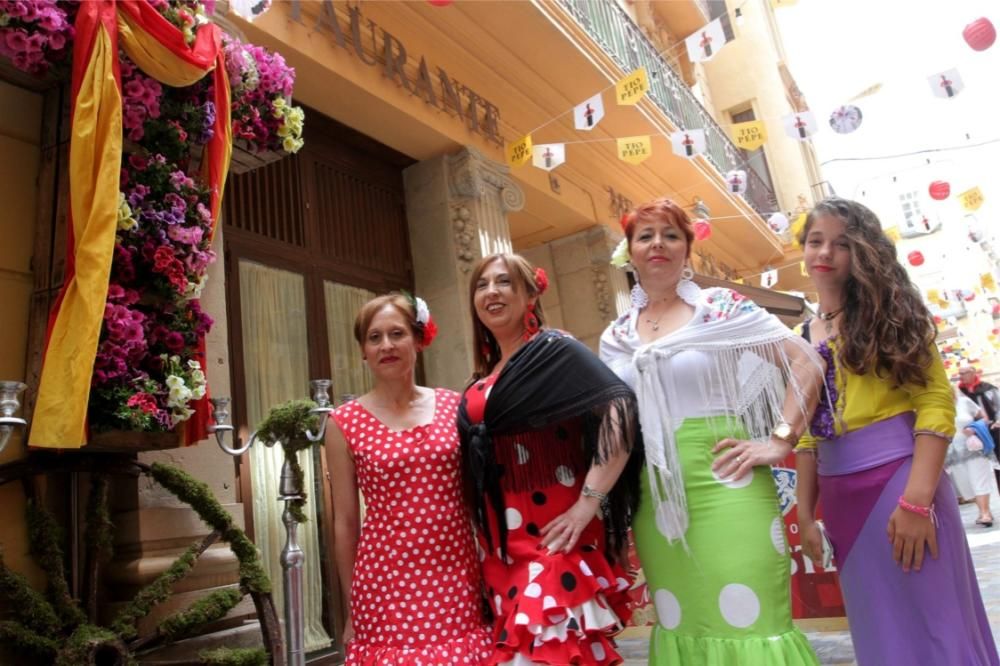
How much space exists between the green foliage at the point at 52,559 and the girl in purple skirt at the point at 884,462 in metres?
2.53

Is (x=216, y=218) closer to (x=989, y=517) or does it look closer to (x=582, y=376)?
(x=582, y=376)

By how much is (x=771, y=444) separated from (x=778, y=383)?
23cm

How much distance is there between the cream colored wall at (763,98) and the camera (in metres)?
16.2

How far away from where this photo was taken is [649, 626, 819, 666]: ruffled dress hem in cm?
176

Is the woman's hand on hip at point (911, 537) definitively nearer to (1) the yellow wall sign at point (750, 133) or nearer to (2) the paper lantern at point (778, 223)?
(1) the yellow wall sign at point (750, 133)

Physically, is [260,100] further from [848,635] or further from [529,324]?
[848,635]

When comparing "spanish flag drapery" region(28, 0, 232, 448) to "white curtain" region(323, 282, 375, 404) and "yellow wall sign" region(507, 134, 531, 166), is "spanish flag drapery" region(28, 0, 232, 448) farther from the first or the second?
"yellow wall sign" region(507, 134, 531, 166)

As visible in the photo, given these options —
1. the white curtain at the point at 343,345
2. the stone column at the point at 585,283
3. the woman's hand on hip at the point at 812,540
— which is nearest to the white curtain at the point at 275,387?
the white curtain at the point at 343,345

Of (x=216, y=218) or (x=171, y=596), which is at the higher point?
(x=216, y=218)

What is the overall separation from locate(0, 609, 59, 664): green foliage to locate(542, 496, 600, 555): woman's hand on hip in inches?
68.7

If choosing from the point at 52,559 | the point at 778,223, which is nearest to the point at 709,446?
the point at 52,559

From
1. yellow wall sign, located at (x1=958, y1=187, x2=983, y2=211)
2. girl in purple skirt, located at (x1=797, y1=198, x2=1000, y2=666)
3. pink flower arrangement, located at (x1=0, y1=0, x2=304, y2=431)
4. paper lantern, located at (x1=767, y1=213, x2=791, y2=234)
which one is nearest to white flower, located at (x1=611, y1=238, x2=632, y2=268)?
girl in purple skirt, located at (x1=797, y1=198, x2=1000, y2=666)

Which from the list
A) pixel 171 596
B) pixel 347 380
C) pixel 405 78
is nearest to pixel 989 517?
pixel 347 380

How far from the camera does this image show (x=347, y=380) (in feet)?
18.2
